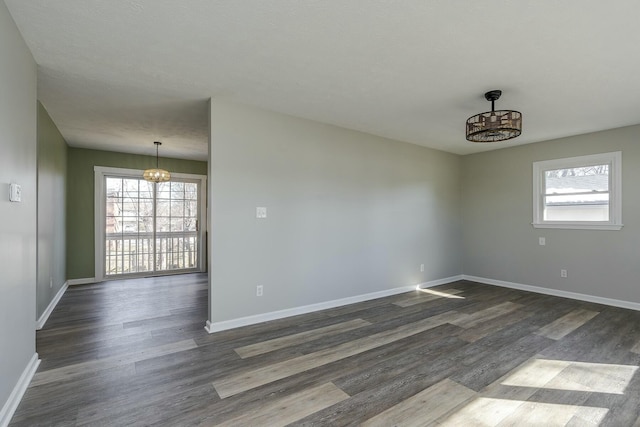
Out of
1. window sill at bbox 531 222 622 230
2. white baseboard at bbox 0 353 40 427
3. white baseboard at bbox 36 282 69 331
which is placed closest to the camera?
white baseboard at bbox 0 353 40 427

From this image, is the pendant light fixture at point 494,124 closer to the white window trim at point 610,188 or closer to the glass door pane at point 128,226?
the white window trim at point 610,188

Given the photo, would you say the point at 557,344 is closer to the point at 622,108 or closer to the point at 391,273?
the point at 391,273

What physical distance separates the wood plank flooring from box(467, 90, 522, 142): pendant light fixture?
Result: 204cm

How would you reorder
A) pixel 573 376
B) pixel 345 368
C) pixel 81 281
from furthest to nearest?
pixel 81 281 → pixel 345 368 → pixel 573 376

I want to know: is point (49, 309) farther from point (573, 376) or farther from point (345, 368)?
point (573, 376)

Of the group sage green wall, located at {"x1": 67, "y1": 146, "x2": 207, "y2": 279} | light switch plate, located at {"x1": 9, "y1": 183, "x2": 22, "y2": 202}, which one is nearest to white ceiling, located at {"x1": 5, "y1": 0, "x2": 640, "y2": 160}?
light switch plate, located at {"x1": 9, "y1": 183, "x2": 22, "y2": 202}

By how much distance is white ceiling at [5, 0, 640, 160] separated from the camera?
1.91 meters

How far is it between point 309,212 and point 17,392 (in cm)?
296

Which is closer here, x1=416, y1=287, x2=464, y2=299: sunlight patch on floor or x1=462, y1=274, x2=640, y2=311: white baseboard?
x1=462, y1=274, x2=640, y2=311: white baseboard

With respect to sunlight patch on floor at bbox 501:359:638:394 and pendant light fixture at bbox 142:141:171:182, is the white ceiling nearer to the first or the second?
pendant light fixture at bbox 142:141:171:182

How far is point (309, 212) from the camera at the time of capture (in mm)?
4008

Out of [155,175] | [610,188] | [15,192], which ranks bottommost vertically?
[15,192]

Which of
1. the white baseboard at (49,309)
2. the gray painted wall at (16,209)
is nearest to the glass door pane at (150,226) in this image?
the white baseboard at (49,309)

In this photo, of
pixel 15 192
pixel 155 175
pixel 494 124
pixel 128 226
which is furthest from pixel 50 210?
pixel 494 124
